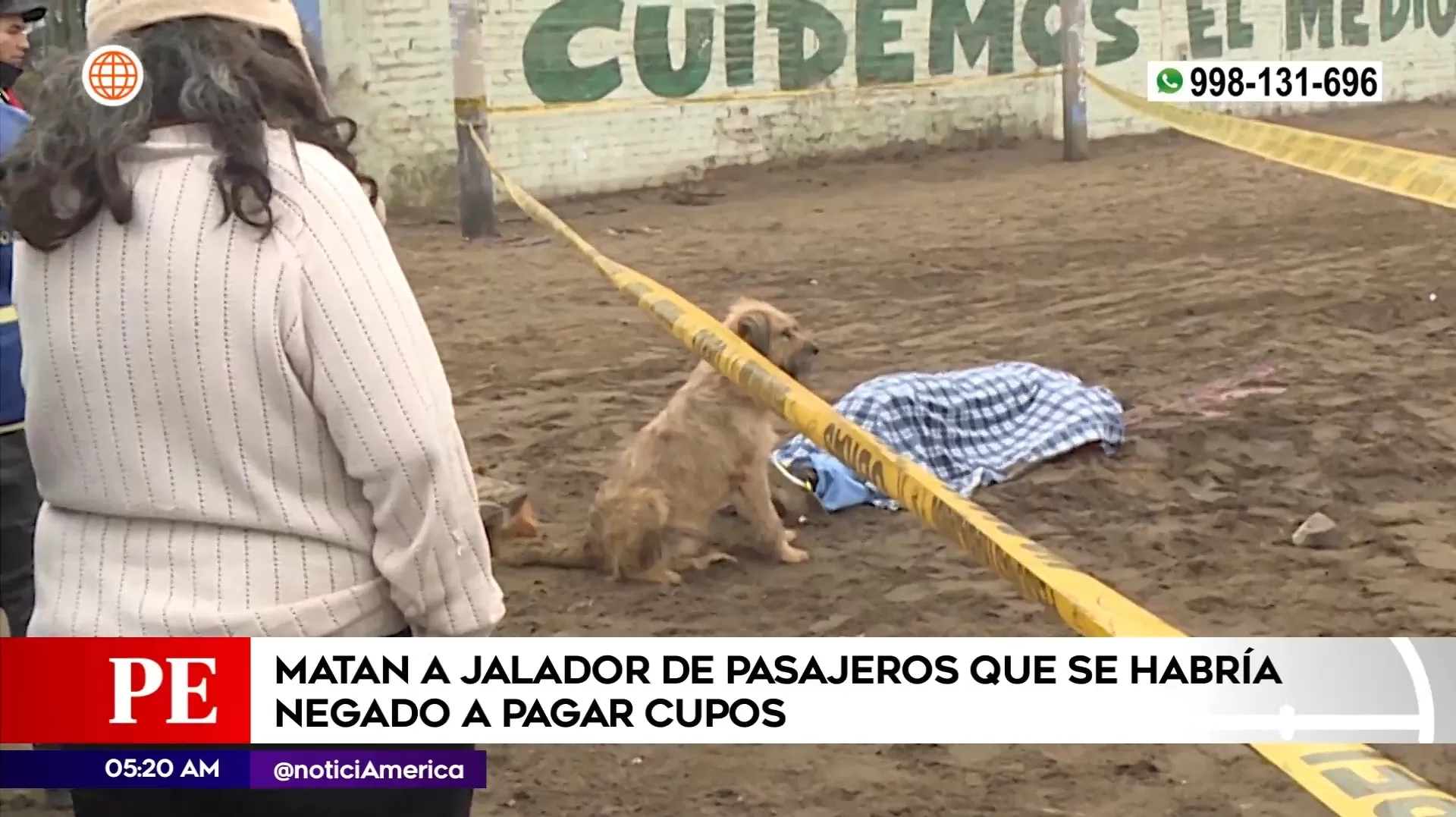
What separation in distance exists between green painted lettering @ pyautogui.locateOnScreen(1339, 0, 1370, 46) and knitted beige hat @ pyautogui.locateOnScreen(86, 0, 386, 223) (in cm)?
1503

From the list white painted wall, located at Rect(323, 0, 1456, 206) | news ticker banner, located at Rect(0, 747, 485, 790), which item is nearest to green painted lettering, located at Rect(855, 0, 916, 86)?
white painted wall, located at Rect(323, 0, 1456, 206)

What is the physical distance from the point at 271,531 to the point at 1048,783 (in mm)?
1618

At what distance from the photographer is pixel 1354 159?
364 cm

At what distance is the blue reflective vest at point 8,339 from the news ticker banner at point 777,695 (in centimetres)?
60

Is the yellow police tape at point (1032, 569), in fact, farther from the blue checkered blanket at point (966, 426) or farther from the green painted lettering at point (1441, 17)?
the green painted lettering at point (1441, 17)

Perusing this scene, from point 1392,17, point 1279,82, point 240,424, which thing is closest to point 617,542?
point 240,424

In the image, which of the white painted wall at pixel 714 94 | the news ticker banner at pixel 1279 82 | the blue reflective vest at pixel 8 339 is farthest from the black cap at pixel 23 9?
the white painted wall at pixel 714 94

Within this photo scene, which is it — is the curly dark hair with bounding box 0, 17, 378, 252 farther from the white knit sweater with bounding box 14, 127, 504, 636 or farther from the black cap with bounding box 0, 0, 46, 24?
the black cap with bounding box 0, 0, 46, 24

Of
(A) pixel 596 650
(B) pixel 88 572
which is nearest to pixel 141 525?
(B) pixel 88 572

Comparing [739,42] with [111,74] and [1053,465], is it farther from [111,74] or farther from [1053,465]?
[111,74]

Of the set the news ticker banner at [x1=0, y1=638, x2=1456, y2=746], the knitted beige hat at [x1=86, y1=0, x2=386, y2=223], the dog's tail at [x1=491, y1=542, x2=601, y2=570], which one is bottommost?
the dog's tail at [x1=491, y1=542, x2=601, y2=570]

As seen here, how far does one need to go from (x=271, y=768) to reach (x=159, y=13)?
83cm

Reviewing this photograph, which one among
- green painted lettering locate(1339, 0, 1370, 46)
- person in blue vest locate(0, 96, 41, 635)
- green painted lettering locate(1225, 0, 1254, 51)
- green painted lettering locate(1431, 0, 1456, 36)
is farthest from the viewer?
green painted lettering locate(1431, 0, 1456, 36)

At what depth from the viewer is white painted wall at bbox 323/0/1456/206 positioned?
9211 millimetres
